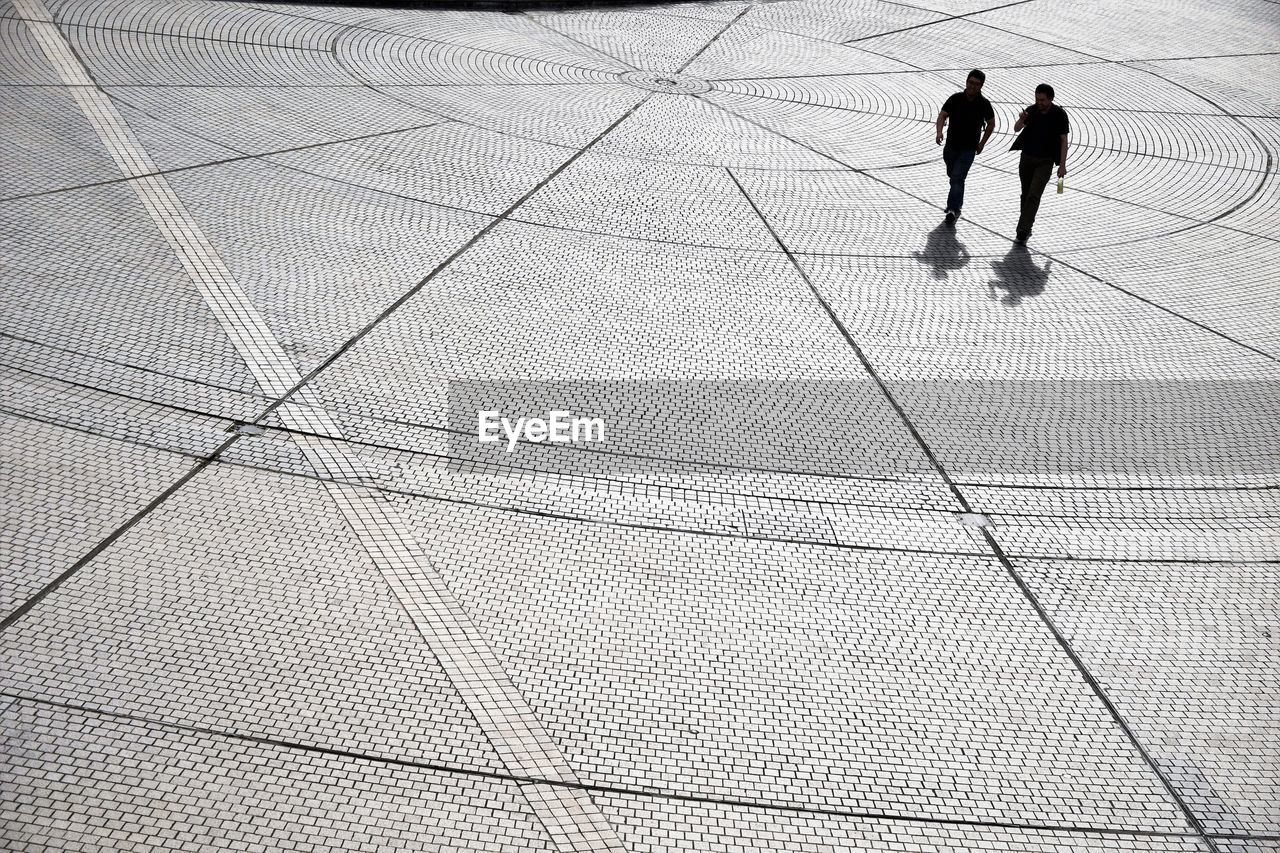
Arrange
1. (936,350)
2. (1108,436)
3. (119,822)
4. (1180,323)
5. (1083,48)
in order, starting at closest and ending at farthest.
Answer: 1. (119,822)
2. (1108,436)
3. (936,350)
4. (1180,323)
5. (1083,48)

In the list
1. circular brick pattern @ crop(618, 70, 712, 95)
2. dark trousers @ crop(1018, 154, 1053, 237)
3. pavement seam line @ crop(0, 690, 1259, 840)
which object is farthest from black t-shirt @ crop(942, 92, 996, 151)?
pavement seam line @ crop(0, 690, 1259, 840)

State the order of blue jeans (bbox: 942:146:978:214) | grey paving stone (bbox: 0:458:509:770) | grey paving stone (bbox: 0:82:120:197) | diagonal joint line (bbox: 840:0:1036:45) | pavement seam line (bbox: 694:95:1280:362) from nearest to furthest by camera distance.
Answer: grey paving stone (bbox: 0:458:509:770)
grey paving stone (bbox: 0:82:120:197)
pavement seam line (bbox: 694:95:1280:362)
blue jeans (bbox: 942:146:978:214)
diagonal joint line (bbox: 840:0:1036:45)

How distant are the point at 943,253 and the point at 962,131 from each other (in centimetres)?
120

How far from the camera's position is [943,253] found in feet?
32.6

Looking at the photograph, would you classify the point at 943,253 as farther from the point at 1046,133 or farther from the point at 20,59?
the point at 20,59

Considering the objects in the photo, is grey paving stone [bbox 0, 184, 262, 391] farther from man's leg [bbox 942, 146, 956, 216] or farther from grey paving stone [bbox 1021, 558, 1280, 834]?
man's leg [bbox 942, 146, 956, 216]

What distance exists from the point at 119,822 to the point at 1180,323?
26.4 feet

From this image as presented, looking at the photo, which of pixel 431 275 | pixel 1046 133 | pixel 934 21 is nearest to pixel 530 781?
pixel 431 275

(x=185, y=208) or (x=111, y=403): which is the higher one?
(x=185, y=208)

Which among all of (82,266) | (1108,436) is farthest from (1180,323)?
(82,266)

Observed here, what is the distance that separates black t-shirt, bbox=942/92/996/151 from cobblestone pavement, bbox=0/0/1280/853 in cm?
74

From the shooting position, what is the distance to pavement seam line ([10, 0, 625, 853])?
15.2ft

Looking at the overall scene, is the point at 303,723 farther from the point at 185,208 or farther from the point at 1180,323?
the point at 1180,323

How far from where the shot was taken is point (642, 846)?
178 inches
